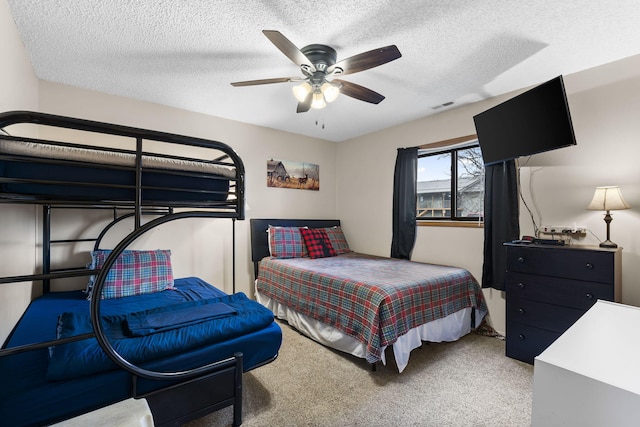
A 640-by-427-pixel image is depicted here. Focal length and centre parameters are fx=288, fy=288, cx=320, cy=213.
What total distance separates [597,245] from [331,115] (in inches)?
110

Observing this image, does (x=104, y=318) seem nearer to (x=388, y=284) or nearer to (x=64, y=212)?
(x=64, y=212)

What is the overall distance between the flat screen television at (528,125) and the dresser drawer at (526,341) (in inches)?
56.1

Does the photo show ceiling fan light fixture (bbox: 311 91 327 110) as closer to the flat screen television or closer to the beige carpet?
the flat screen television

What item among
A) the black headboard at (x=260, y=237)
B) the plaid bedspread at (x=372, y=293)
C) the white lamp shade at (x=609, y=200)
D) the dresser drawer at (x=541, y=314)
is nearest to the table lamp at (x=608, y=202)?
the white lamp shade at (x=609, y=200)

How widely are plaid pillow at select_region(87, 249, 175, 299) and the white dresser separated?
2.65 meters

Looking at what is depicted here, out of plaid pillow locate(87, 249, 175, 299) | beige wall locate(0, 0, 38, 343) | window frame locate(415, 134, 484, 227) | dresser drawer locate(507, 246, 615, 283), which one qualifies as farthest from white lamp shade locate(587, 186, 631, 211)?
beige wall locate(0, 0, 38, 343)

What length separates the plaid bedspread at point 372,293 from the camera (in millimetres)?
2148

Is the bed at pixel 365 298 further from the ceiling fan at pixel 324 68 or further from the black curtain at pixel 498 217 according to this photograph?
the ceiling fan at pixel 324 68

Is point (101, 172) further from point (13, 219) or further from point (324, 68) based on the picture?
point (324, 68)

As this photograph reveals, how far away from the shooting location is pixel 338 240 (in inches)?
164

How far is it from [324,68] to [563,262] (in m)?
2.30

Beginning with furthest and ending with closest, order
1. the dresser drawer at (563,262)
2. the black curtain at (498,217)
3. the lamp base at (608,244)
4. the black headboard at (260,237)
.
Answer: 1. the black headboard at (260,237)
2. the black curtain at (498,217)
3. the lamp base at (608,244)
4. the dresser drawer at (563,262)

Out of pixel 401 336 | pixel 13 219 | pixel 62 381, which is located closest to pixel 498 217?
pixel 401 336

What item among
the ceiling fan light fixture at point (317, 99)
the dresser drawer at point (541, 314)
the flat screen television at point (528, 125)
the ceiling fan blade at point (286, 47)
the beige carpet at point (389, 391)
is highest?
the ceiling fan blade at point (286, 47)
